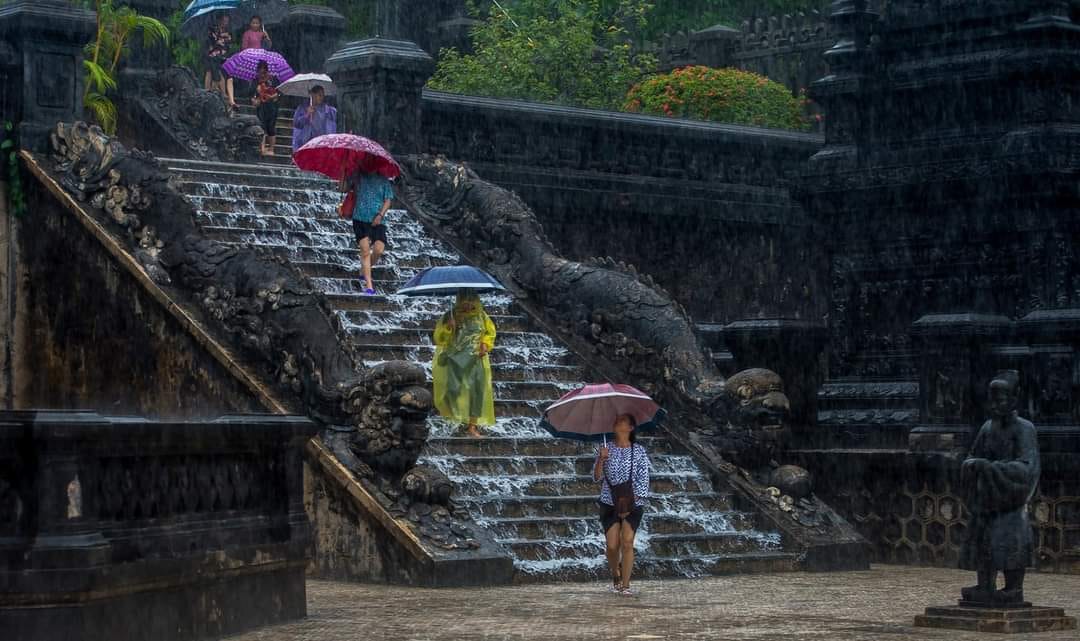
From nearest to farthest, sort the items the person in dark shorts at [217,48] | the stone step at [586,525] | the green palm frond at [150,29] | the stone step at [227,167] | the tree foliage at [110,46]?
Result: the stone step at [586,525] < the stone step at [227,167] < the tree foliage at [110,46] < the green palm frond at [150,29] < the person in dark shorts at [217,48]

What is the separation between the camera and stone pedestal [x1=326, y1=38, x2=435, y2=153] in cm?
2367

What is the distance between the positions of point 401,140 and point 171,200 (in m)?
4.88

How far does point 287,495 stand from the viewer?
1369cm

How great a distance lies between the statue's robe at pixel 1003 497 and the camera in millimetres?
13266

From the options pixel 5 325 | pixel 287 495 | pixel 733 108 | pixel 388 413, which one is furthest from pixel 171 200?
pixel 733 108

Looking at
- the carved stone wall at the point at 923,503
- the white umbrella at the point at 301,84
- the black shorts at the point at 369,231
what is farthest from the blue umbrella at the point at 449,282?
the white umbrella at the point at 301,84

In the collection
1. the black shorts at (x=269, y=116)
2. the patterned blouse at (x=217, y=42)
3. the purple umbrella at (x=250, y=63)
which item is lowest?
the black shorts at (x=269, y=116)

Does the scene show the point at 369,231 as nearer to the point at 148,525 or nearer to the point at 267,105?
the point at 267,105

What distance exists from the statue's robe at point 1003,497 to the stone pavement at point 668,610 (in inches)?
21.2

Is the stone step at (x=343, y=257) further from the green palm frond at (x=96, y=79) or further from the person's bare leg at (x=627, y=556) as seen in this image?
the person's bare leg at (x=627, y=556)

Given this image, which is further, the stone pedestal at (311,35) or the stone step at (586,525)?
the stone pedestal at (311,35)

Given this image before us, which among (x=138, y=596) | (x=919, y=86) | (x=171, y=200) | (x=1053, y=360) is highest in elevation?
(x=919, y=86)

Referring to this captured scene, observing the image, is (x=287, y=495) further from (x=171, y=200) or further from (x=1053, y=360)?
(x=1053, y=360)

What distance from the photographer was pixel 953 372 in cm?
1894
